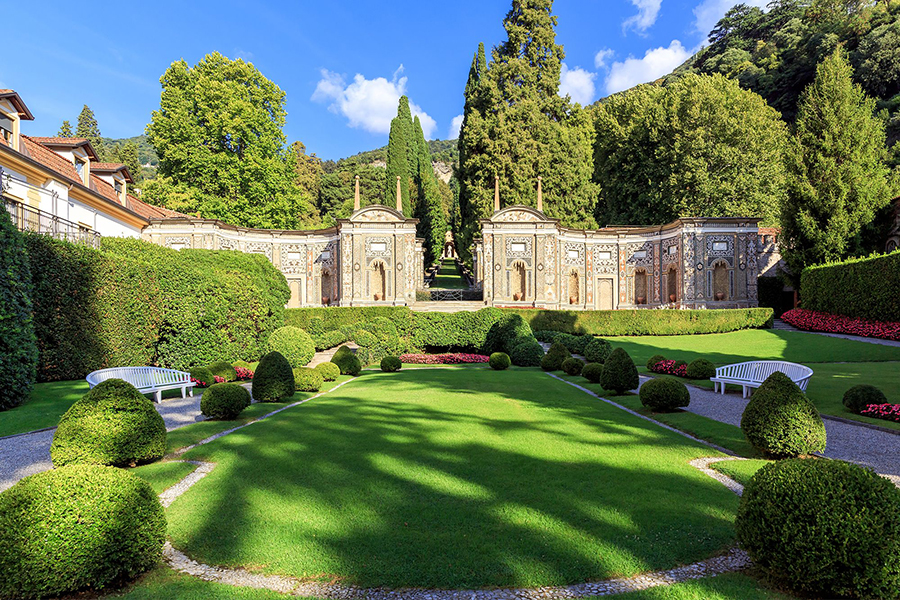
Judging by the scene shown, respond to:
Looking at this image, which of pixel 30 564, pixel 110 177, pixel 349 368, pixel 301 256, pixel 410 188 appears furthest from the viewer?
pixel 410 188

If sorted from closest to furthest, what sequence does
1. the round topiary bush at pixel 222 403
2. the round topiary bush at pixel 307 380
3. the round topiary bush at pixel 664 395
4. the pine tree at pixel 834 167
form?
the round topiary bush at pixel 222 403
the round topiary bush at pixel 664 395
the round topiary bush at pixel 307 380
the pine tree at pixel 834 167

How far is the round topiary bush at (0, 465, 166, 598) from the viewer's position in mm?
3496

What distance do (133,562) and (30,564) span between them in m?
0.68

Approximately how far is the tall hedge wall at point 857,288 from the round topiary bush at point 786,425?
21121 millimetres

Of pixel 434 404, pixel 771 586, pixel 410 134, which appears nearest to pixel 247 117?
pixel 410 134

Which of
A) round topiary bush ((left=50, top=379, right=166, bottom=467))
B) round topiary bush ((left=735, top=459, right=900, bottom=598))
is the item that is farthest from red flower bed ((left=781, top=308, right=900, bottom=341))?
round topiary bush ((left=50, top=379, right=166, bottom=467))

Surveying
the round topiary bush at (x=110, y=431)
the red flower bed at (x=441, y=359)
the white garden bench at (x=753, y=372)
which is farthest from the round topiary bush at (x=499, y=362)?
the round topiary bush at (x=110, y=431)

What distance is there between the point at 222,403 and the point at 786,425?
10239mm

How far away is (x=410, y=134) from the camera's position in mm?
55719

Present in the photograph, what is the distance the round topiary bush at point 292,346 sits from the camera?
17391 millimetres

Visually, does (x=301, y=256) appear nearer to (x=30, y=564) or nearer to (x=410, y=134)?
(x=410, y=134)

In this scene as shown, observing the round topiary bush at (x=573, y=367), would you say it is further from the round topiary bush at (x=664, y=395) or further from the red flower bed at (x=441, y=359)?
the round topiary bush at (x=664, y=395)

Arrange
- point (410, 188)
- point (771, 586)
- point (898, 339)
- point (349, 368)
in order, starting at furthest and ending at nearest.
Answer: point (410, 188), point (898, 339), point (349, 368), point (771, 586)

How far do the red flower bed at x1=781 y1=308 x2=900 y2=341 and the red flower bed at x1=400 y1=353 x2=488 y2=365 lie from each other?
18794 mm
